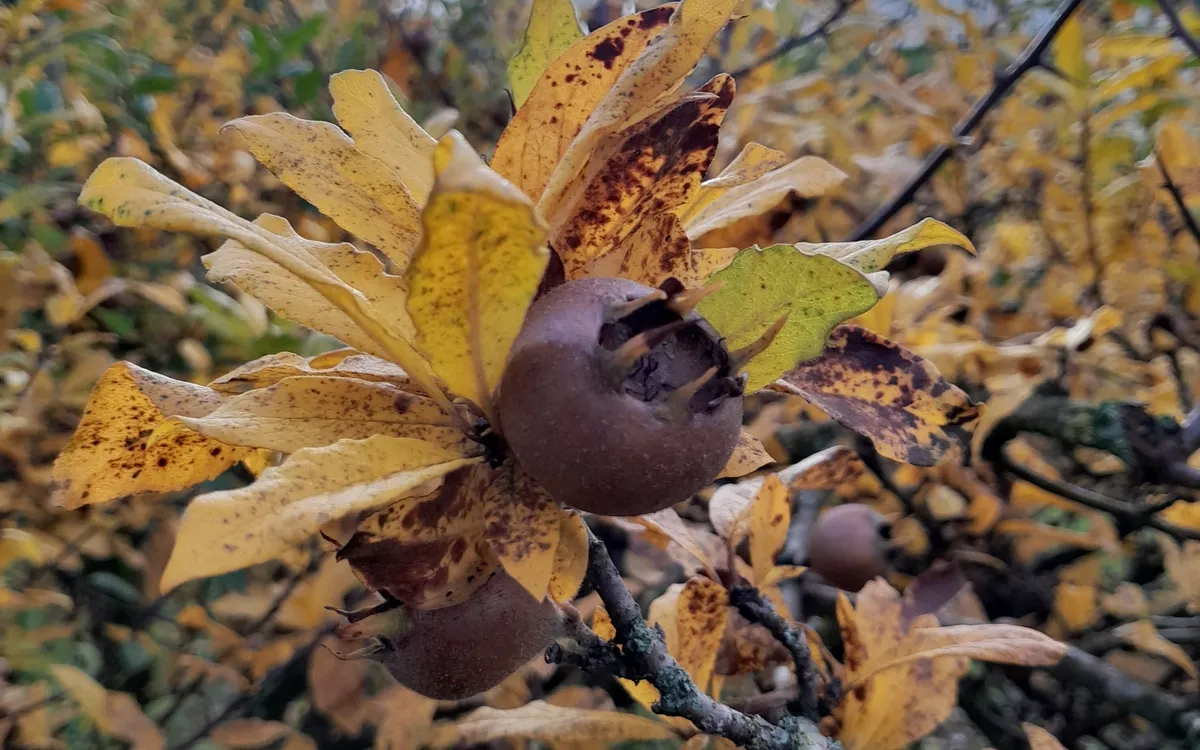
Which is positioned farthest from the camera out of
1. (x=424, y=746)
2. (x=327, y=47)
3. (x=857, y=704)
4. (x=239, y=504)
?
(x=327, y=47)

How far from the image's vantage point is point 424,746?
1364 millimetres

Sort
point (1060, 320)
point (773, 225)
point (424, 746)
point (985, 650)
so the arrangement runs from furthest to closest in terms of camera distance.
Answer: point (1060, 320) → point (424, 746) → point (773, 225) → point (985, 650)

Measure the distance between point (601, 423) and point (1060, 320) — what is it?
1950mm

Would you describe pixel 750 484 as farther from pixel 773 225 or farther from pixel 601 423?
pixel 601 423

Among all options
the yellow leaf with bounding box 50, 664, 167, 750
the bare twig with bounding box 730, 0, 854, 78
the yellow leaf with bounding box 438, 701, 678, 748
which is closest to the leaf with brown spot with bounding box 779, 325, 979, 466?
the yellow leaf with bounding box 438, 701, 678, 748

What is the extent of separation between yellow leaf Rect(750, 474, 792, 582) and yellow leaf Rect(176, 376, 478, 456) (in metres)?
0.40

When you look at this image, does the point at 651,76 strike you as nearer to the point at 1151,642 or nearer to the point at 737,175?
the point at 737,175

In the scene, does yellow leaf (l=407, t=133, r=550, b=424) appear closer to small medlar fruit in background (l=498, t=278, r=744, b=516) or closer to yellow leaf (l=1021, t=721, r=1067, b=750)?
small medlar fruit in background (l=498, t=278, r=744, b=516)

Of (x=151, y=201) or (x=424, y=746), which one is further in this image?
(x=424, y=746)

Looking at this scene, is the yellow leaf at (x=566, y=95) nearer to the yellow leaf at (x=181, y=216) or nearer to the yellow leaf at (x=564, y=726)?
the yellow leaf at (x=181, y=216)

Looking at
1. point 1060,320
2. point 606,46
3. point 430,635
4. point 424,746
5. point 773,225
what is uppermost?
point 606,46

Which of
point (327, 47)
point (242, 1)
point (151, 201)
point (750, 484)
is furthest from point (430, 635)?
point (242, 1)

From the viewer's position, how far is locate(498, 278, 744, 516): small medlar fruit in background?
48 centimetres

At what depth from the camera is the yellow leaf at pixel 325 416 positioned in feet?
1.75
